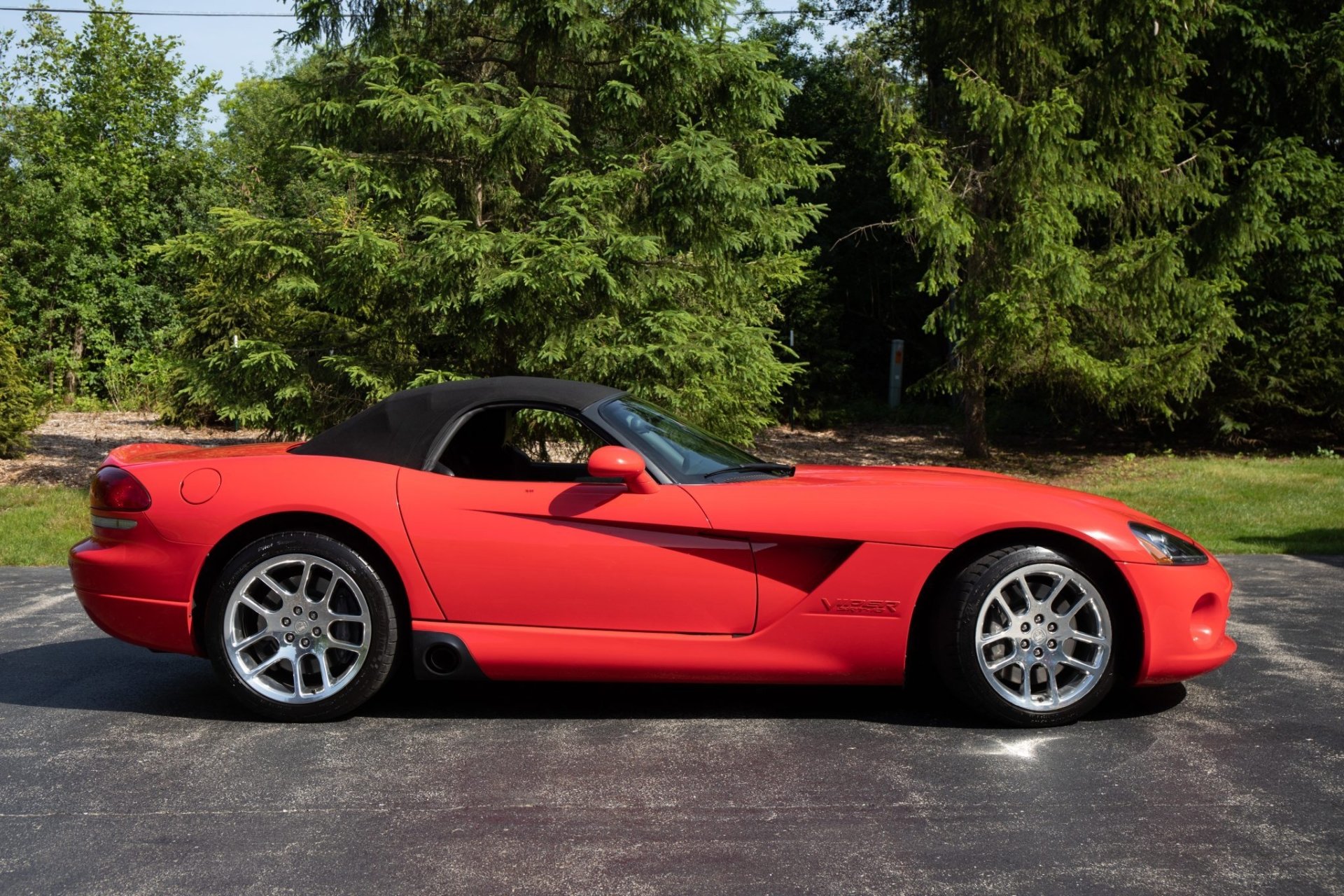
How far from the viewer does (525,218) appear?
Result: 12.1 metres

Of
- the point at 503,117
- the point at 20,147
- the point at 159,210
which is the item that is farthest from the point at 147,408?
the point at 503,117

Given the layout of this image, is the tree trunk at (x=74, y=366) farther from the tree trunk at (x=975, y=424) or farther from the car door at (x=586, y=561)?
the car door at (x=586, y=561)

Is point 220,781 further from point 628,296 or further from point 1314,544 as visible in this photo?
point 1314,544

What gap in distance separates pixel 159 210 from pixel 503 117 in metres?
19.1

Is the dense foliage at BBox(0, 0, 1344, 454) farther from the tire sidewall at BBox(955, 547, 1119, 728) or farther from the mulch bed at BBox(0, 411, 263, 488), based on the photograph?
the tire sidewall at BBox(955, 547, 1119, 728)

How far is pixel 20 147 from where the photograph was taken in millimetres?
28172

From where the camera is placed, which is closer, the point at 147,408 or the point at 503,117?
the point at 503,117

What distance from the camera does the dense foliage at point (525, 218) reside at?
36.0ft

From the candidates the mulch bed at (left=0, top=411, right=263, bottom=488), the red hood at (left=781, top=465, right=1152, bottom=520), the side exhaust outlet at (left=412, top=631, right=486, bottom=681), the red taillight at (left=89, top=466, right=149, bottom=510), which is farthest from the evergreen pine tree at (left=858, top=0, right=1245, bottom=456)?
the red taillight at (left=89, top=466, right=149, bottom=510)

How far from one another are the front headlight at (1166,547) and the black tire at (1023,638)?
24cm

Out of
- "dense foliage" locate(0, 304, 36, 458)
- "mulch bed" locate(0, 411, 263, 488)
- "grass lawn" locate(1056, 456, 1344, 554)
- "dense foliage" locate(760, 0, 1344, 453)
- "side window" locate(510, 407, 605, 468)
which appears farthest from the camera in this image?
"dense foliage" locate(760, 0, 1344, 453)

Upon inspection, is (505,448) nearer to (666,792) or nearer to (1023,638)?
(666,792)

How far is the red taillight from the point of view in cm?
477

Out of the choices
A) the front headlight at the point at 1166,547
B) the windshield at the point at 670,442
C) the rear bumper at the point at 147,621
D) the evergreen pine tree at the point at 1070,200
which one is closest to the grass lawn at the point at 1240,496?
the evergreen pine tree at the point at 1070,200
